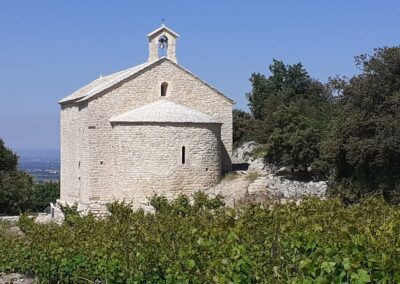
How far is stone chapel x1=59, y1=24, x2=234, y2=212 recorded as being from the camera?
23.8 m

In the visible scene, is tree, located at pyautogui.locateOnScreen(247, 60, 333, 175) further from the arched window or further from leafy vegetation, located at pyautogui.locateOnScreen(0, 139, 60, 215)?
leafy vegetation, located at pyautogui.locateOnScreen(0, 139, 60, 215)

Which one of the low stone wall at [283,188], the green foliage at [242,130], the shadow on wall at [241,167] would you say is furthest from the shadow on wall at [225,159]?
the green foliage at [242,130]

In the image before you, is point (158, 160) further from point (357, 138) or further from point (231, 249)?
point (231, 249)

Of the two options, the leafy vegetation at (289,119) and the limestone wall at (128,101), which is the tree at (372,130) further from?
the limestone wall at (128,101)

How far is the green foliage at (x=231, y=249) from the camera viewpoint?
647 centimetres

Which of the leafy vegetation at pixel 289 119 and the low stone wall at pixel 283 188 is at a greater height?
the leafy vegetation at pixel 289 119

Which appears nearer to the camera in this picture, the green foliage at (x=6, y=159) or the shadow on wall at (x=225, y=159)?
the shadow on wall at (x=225, y=159)

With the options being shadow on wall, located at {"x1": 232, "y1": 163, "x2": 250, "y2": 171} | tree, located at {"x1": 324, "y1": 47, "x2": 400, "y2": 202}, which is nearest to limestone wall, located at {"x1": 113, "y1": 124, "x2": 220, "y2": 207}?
shadow on wall, located at {"x1": 232, "y1": 163, "x2": 250, "y2": 171}

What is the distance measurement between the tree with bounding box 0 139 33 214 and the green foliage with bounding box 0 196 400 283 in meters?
19.6

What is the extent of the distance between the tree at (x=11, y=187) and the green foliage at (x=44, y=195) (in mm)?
→ 3097

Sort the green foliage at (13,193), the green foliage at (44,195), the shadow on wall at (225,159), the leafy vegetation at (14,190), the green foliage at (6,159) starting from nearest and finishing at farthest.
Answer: the shadow on wall at (225,159) < the green foliage at (13,193) < the leafy vegetation at (14,190) < the green foliage at (6,159) < the green foliage at (44,195)

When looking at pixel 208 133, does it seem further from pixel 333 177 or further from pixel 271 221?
pixel 271 221

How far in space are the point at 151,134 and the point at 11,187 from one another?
542 inches

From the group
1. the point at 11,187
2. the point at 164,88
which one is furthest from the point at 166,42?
the point at 11,187
